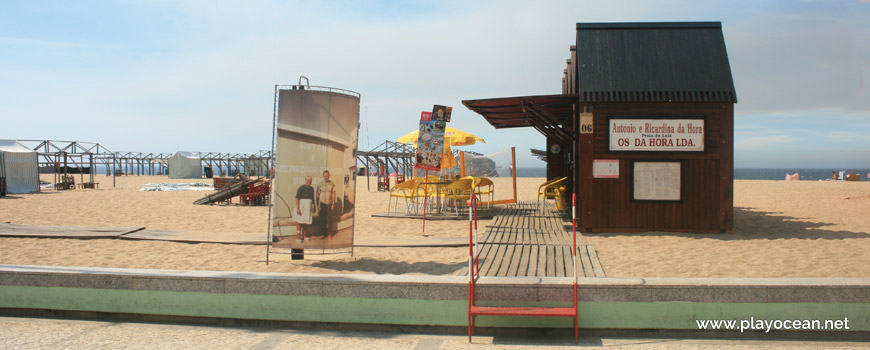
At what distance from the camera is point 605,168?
8.93 metres

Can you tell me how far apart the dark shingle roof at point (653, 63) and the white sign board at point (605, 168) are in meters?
0.97

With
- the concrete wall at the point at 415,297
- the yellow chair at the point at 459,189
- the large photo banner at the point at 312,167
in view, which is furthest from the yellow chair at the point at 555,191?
the concrete wall at the point at 415,297

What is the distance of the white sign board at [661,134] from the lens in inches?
347

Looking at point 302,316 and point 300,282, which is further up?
point 300,282

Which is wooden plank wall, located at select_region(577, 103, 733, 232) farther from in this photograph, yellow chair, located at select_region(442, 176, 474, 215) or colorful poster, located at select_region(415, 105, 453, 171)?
yellow chair, located at select_region(442, 176, 474, 215)

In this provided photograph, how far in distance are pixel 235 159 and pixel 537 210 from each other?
4663 cm

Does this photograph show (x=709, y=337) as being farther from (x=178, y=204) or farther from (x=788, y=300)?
(x=178, y=204)

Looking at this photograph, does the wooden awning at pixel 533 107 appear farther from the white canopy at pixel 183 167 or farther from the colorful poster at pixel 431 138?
the white canopy at pixel 183 167

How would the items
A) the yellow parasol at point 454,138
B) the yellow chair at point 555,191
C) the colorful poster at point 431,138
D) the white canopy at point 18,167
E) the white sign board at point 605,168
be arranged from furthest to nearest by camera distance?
the white canopy at point 18,167, the yellow parasol at point 454,138, the yellow chair at point 555,191, the colorful poster at point 431,138, the white sign board at point 605,168

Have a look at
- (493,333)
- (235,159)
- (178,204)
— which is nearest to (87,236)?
(493,333)

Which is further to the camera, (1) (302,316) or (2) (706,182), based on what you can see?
(2) (706,182)

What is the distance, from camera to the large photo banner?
633 cm

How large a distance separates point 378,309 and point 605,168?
5300 millimetres

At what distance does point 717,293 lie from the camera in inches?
181
